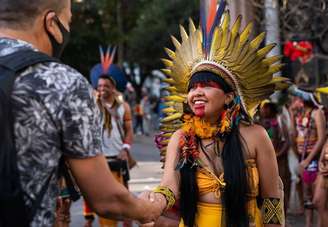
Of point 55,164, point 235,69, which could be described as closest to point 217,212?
point 235,69

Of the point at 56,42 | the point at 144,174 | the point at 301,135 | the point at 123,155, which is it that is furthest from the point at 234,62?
the point at 144,174

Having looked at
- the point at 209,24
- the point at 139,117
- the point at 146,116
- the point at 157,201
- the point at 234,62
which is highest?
the point at 146,116

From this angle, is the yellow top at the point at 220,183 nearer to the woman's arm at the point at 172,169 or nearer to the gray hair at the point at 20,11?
the woman's arm at the point at 172,169

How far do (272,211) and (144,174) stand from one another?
10.6 meters

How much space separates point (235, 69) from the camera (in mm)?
4172

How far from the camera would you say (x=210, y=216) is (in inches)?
156

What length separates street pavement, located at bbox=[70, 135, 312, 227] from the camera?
358 inches

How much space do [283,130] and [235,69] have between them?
4489mm

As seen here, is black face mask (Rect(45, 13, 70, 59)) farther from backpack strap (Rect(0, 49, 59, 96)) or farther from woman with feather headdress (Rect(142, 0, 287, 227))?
woman with feather headdress (Rect(142, 0, 287, 227))

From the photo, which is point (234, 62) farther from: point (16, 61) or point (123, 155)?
point (123, 155)

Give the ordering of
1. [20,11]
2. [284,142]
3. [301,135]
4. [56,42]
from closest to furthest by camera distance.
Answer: [20,11], [56,42], [284,142], [301,135]

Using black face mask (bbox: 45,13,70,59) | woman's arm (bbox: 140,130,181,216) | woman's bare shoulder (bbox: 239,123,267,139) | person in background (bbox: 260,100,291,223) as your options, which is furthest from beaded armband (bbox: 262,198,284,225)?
person in background (bbox: 260,100,291,223)

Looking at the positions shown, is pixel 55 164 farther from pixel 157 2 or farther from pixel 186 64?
pixel 157 2

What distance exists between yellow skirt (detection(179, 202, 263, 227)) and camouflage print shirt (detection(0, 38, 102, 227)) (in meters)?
1.69
